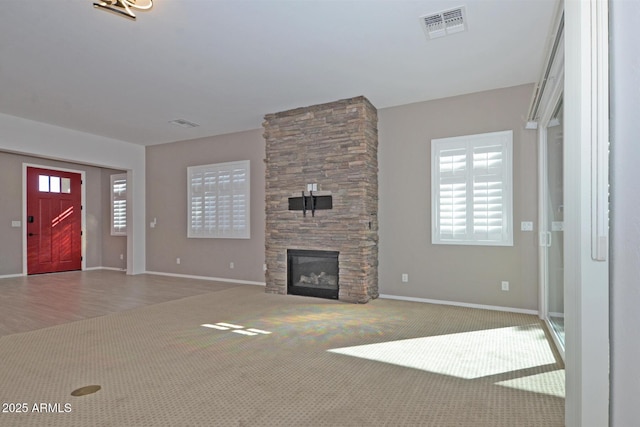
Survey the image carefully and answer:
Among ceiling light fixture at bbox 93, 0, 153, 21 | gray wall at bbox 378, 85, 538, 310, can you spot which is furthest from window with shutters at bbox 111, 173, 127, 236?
ceiling light fixture at bbox 93, 0, 153, 21

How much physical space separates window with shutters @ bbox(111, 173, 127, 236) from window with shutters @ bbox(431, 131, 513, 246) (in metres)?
7.45

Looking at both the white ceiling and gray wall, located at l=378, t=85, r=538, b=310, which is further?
gray wall, located at l=378, t=85, r=538, b=310

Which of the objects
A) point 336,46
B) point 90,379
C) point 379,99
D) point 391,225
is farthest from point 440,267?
point 90,379

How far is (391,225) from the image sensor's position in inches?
221

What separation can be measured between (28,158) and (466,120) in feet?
29.2

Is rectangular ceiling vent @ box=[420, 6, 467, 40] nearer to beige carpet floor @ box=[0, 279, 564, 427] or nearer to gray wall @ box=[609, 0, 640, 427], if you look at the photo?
gray wall @ box=[609, 0, 640, 427]

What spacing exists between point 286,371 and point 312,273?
9.70 feet

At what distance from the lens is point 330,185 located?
554cm

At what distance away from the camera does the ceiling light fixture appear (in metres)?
2.87

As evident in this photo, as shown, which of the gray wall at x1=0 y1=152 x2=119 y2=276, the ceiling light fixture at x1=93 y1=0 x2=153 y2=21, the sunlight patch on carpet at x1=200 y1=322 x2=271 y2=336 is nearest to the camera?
the ceiling light fixture at x1=93 y1=0 x2=153 y2=21

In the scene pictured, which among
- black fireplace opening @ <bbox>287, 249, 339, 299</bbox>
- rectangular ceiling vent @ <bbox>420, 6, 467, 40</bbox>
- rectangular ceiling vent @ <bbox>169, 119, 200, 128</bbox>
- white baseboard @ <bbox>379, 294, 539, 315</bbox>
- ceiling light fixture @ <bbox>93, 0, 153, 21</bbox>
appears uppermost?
rectangular ceiling vent @ <bbox>420, 6, 467, 40</bbox>

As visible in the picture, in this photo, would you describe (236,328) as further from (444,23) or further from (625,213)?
(444,23)

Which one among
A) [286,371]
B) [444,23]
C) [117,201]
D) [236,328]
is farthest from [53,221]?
[444,23]

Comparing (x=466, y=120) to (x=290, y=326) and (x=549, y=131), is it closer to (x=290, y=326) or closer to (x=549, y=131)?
(x=549, y=131)
